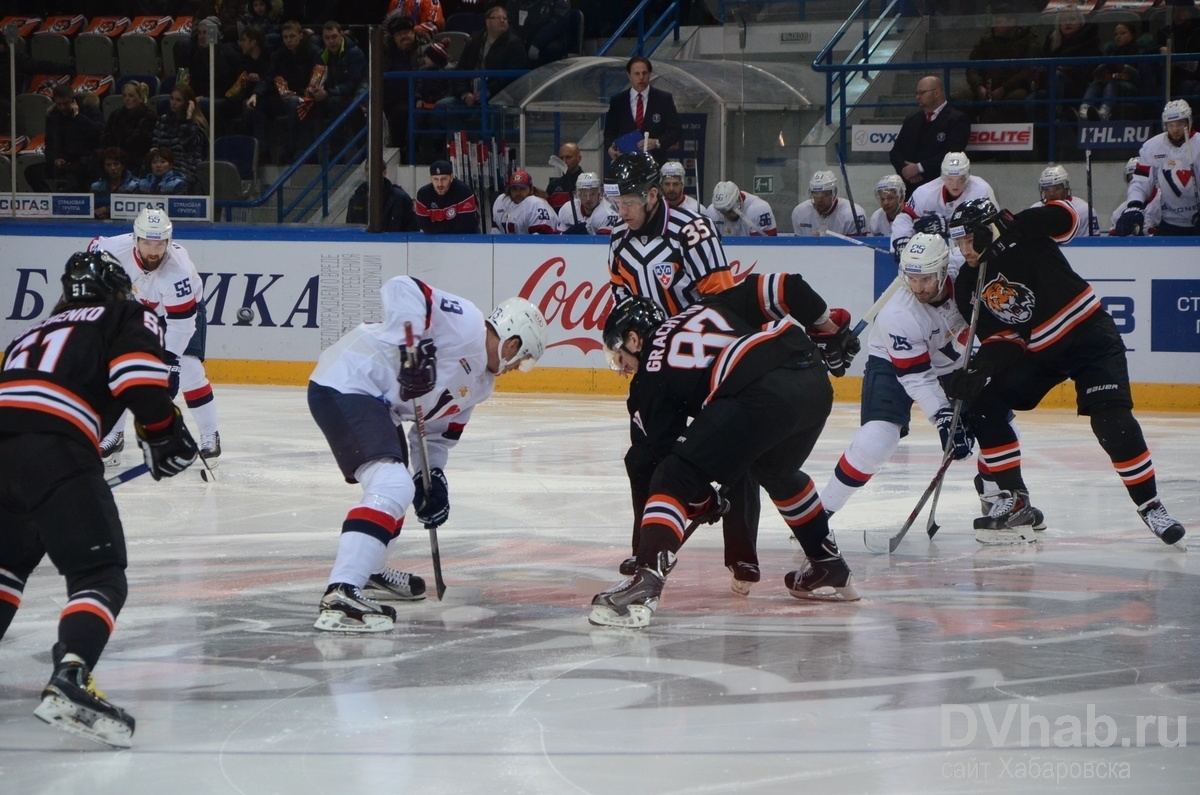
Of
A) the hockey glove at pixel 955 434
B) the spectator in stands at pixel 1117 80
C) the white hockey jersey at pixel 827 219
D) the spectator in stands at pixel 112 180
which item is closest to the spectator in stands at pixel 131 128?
the spectator in stands at pixel 112 180

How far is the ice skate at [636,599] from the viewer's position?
171 inches

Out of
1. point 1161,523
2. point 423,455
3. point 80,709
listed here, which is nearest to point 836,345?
point 423,455

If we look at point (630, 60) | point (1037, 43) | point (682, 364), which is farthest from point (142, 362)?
point (1037, 43)

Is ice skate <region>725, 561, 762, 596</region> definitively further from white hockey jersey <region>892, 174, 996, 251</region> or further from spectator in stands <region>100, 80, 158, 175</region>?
spectator in stands <region>100, 80, 158, 175</region>

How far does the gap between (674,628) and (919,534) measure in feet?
6.53

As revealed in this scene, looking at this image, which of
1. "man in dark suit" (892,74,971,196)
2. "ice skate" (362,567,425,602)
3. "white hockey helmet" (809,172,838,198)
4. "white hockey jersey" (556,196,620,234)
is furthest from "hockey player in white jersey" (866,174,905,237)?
"ice skate" (362,567,425,602)

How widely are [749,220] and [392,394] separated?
6913 mm

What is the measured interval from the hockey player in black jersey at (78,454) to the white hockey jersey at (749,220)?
25.5 ft

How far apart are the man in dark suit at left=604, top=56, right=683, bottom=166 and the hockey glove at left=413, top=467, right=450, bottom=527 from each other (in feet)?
22.2

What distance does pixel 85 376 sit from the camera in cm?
339

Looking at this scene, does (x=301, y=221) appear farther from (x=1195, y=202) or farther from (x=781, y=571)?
(x=781, y=571)

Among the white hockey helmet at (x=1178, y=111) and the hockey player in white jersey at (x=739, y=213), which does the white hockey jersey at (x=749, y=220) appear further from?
the white hockey helmet at (x=1178, y=111)

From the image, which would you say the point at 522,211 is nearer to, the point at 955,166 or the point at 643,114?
the point at 643,114

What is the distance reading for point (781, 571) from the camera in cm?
536
